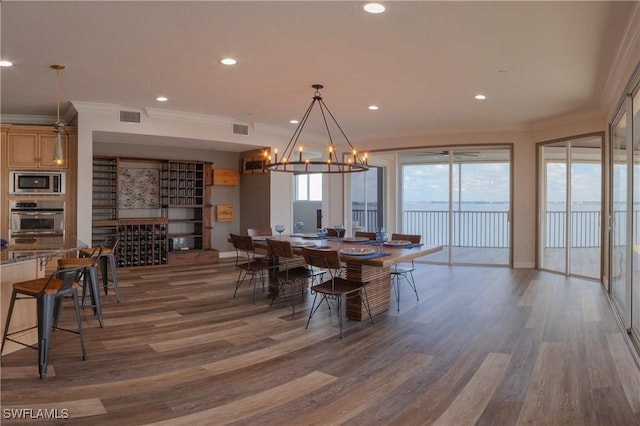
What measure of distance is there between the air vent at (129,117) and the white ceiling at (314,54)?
408 millimetres

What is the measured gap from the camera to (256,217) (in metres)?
8.62

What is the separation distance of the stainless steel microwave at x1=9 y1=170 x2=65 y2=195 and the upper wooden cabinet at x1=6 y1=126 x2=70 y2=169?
0.11 m

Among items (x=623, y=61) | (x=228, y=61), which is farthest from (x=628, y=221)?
(x=228, y=61)

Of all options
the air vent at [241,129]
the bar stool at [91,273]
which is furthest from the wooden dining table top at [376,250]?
the air vent at [241,129]

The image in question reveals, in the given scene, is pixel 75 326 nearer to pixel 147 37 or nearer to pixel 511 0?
pixel 147 37

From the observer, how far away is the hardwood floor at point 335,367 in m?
2.47

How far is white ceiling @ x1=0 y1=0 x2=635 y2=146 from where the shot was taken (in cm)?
314

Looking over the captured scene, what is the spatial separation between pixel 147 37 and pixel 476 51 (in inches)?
115

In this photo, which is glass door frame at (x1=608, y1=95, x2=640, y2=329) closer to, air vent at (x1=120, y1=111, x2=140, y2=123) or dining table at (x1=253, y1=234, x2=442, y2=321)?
dining table at (x1=253, y1=234, x2=442, y2=321)

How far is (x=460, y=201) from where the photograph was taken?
341 inches

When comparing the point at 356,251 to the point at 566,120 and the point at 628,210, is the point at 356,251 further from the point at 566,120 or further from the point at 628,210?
the point at 566,120

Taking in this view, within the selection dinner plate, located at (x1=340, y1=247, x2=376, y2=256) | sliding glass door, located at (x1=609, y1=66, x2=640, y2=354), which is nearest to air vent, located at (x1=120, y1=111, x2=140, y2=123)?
dinner plate, located at (x1=340, y1=247, x2=376, y2=256)

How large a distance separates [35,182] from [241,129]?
3.25m

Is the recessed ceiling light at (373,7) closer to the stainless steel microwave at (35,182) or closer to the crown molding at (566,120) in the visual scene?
the crown molding at (566,120)
